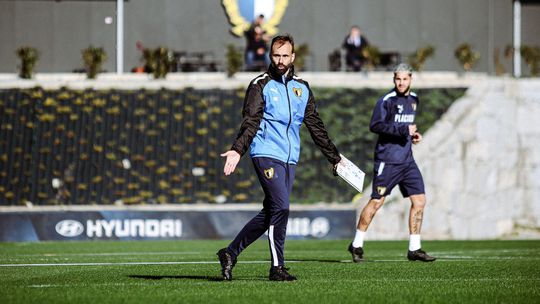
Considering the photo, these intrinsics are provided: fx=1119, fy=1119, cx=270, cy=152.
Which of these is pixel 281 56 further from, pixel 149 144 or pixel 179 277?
pixel 149 144

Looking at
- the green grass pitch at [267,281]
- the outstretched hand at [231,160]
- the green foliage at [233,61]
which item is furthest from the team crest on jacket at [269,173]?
the green foliage at [233,61]

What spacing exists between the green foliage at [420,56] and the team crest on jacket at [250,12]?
3863 millimetres

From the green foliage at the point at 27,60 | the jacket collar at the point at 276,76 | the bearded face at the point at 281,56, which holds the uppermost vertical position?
the green foliage at the point at 27,60

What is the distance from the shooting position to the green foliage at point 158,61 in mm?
25984

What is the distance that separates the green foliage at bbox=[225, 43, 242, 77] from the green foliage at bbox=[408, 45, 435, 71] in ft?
13.4

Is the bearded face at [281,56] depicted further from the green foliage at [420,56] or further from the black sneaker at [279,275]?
the green foliage at [420,56]

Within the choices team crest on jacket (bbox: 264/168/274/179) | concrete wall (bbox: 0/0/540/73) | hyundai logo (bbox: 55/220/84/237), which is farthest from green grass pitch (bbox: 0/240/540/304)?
concrete wall (bbox: 0/0/540/73)

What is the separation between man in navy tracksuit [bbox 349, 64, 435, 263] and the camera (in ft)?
43.1

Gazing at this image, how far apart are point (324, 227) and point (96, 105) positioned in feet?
21.3

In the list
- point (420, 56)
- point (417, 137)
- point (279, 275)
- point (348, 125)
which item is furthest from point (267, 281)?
point (420, 56)

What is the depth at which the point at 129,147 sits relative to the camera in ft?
83.7

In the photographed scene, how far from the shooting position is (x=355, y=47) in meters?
26.7

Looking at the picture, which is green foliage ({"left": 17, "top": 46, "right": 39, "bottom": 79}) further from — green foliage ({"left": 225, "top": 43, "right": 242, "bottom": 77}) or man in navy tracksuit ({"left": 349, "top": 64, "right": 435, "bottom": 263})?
man in navy tracksuit ({"left": 349, "top": 64, "right": 435, "bottom": 263})

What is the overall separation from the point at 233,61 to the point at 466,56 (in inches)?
217
